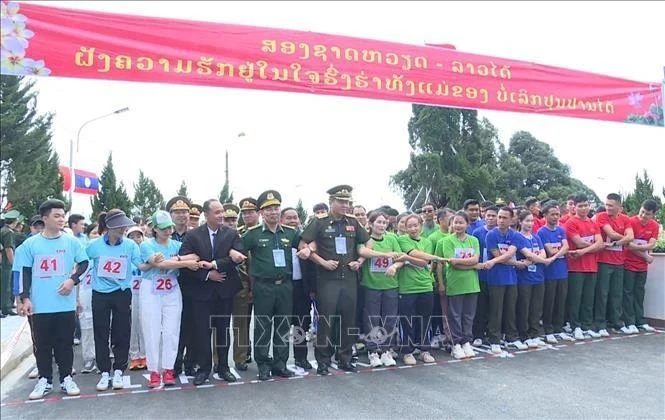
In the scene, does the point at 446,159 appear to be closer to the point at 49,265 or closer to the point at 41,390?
the point at 49,265

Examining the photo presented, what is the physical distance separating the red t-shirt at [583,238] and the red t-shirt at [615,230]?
199 mm

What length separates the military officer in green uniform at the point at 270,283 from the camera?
18.3 ft

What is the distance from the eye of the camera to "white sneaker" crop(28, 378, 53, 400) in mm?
4996

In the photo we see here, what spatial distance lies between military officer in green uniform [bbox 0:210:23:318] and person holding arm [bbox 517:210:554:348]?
8585 millimetres

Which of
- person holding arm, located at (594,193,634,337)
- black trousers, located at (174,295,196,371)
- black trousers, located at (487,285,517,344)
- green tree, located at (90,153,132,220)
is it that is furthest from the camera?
green tree, located at (90,153,132,220)

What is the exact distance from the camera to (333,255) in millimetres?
5789

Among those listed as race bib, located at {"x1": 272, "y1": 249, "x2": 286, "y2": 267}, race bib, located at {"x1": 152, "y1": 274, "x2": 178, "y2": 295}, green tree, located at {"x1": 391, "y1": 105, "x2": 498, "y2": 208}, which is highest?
green tree, located at {"x1": 391, "y1": 105, "x2": 498, "y2": 208}


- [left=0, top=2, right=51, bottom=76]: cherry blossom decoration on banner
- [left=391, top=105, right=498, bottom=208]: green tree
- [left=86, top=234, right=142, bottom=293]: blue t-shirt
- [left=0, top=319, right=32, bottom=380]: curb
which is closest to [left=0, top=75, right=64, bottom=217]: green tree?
[left=391, top=105, right=498, bottom=208]: green tree

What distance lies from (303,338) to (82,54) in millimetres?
3861

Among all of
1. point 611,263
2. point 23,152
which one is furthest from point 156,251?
point 23,152

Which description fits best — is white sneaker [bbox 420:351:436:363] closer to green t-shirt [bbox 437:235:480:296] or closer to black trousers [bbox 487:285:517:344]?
green t-shirt [bbox 437:235:480:296]

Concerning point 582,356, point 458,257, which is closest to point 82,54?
point 458,257

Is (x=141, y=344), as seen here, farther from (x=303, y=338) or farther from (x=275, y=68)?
(x=275, y=68)

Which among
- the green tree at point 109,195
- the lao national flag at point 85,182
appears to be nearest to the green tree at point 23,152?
the lao national flag at point 85,182
